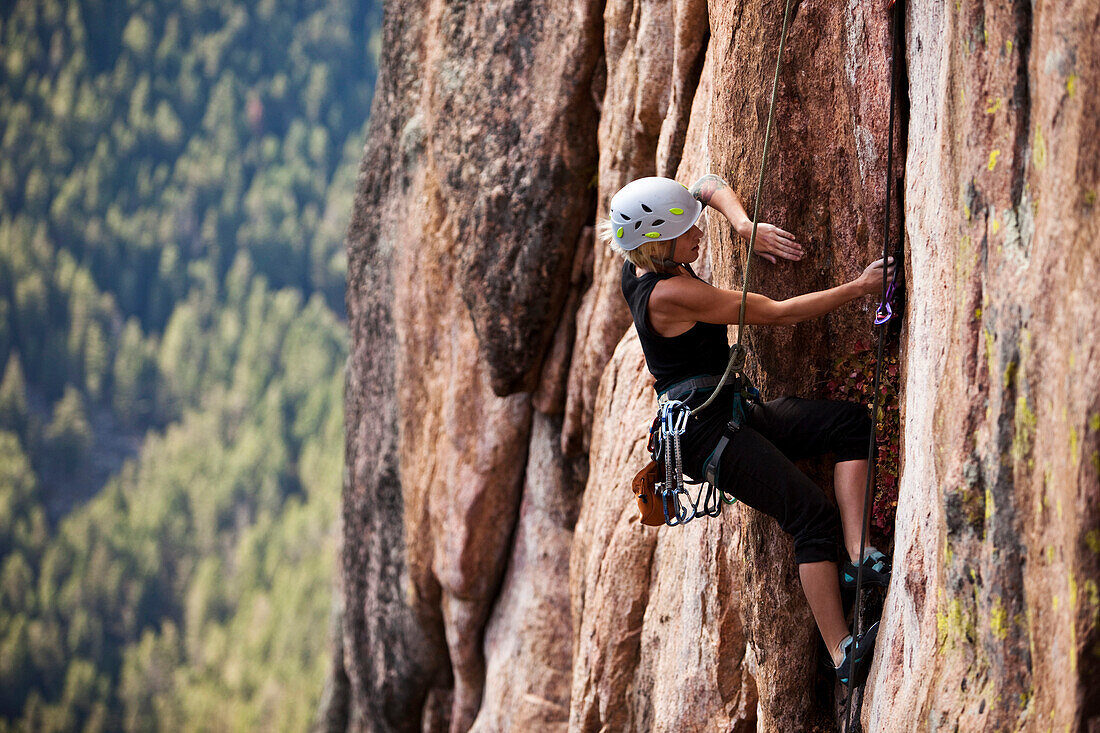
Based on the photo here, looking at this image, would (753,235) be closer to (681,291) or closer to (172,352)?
(681,291)

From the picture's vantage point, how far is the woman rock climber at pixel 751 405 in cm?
491

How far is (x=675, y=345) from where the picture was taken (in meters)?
5.29

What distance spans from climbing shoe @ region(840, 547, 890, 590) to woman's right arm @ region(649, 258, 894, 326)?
1310mm

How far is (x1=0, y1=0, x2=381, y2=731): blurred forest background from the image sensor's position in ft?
230

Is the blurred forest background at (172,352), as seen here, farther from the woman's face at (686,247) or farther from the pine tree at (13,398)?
the woman's face at (686,247)

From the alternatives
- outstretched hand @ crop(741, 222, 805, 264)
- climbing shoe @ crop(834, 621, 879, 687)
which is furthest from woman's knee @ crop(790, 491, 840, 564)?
outstretched hand @ crop(741, 222, 805, 264)

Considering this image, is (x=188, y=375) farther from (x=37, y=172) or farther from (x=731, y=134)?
(x=731, y=134)

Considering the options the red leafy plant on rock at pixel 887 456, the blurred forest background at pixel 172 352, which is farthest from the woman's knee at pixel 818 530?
the blurred forest background at pixel 172 352

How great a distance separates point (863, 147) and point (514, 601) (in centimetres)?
804

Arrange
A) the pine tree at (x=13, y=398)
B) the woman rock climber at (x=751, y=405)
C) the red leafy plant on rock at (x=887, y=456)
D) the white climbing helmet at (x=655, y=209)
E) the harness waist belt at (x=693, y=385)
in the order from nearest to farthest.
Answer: the woman rock climber at (x=751, y=405)
the red leafy plant on rock at (x=887, y=456)
the white climbing helmet at (x=655, y=209)
the harness waist belt at (x=693, y=385)
the pine tree at (x=13, y=398)

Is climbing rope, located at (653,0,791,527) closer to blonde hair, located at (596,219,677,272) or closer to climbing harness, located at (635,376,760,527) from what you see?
climbing harness, located at (635,376,760,527)

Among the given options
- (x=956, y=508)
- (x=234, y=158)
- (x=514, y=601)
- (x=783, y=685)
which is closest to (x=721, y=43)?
(x=956, y=508)

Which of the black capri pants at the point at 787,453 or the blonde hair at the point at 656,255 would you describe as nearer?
the black capri pants at the point at 787,453

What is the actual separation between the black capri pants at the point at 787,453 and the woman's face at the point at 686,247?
0.85 meters
